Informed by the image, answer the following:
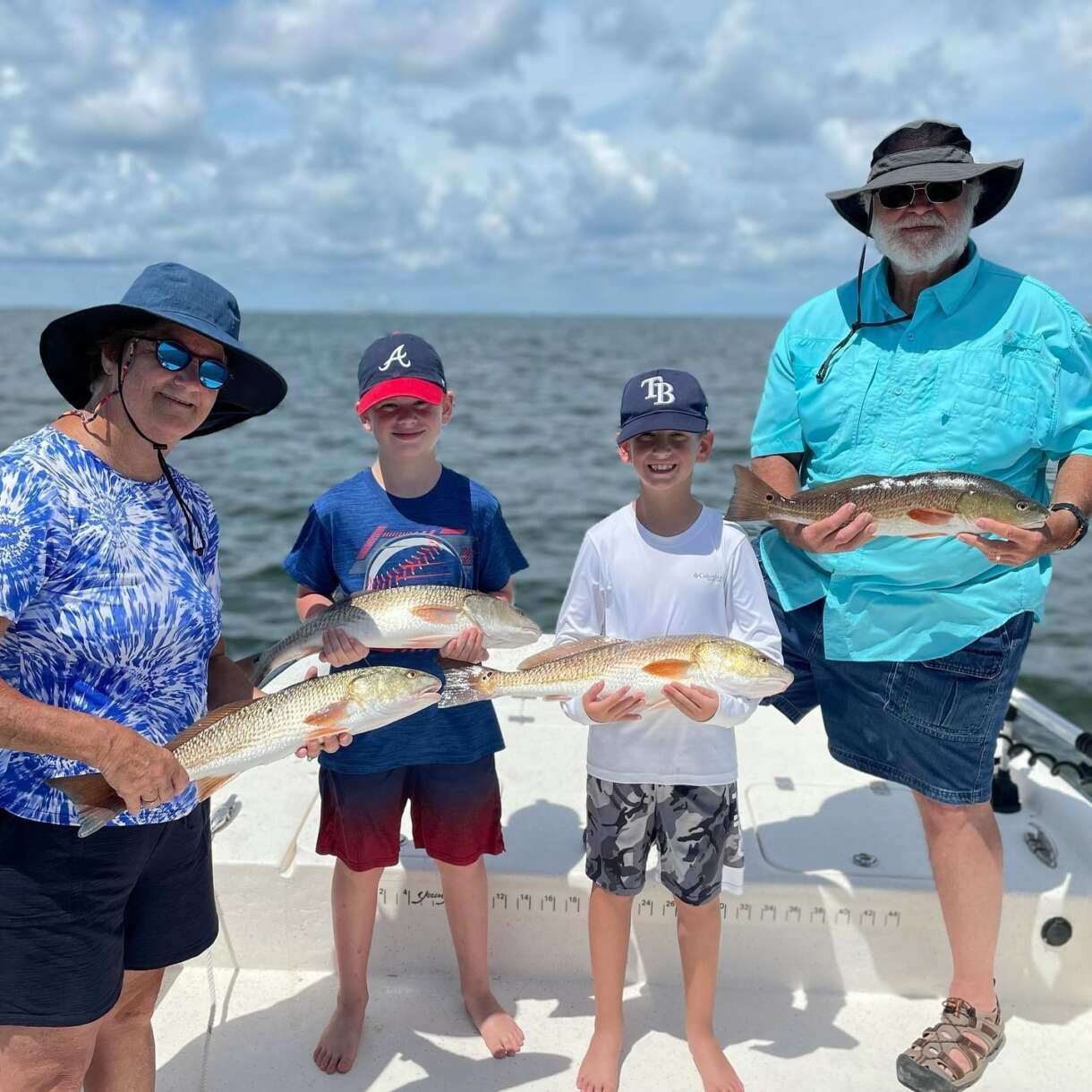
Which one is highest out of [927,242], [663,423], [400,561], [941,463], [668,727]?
[927,242]

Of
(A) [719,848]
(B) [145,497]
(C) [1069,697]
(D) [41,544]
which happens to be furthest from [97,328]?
(C) [1069,697]

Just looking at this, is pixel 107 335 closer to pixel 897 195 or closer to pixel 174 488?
pixel 174 488

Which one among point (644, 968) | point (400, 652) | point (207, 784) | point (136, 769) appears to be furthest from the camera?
point (644, 968)

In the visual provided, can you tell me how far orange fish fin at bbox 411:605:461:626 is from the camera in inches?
122

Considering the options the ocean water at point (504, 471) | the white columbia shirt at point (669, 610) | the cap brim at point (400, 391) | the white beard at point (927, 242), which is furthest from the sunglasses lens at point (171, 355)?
the ocean water at point (504, 471)

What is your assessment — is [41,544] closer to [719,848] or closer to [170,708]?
[170,708]

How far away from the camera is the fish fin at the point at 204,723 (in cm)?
241

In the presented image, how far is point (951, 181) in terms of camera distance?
3.10 m

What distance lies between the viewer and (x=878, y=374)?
10.9ft

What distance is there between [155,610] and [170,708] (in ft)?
0.93

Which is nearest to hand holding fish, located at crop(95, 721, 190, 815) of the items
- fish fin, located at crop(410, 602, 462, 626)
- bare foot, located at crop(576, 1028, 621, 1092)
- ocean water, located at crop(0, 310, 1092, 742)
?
fish fin, located at crop(410, 602, 462, 626)

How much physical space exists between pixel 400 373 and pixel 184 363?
3.10 feet

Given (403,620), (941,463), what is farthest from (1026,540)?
Answer: (403,620)

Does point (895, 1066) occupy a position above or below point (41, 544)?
below
